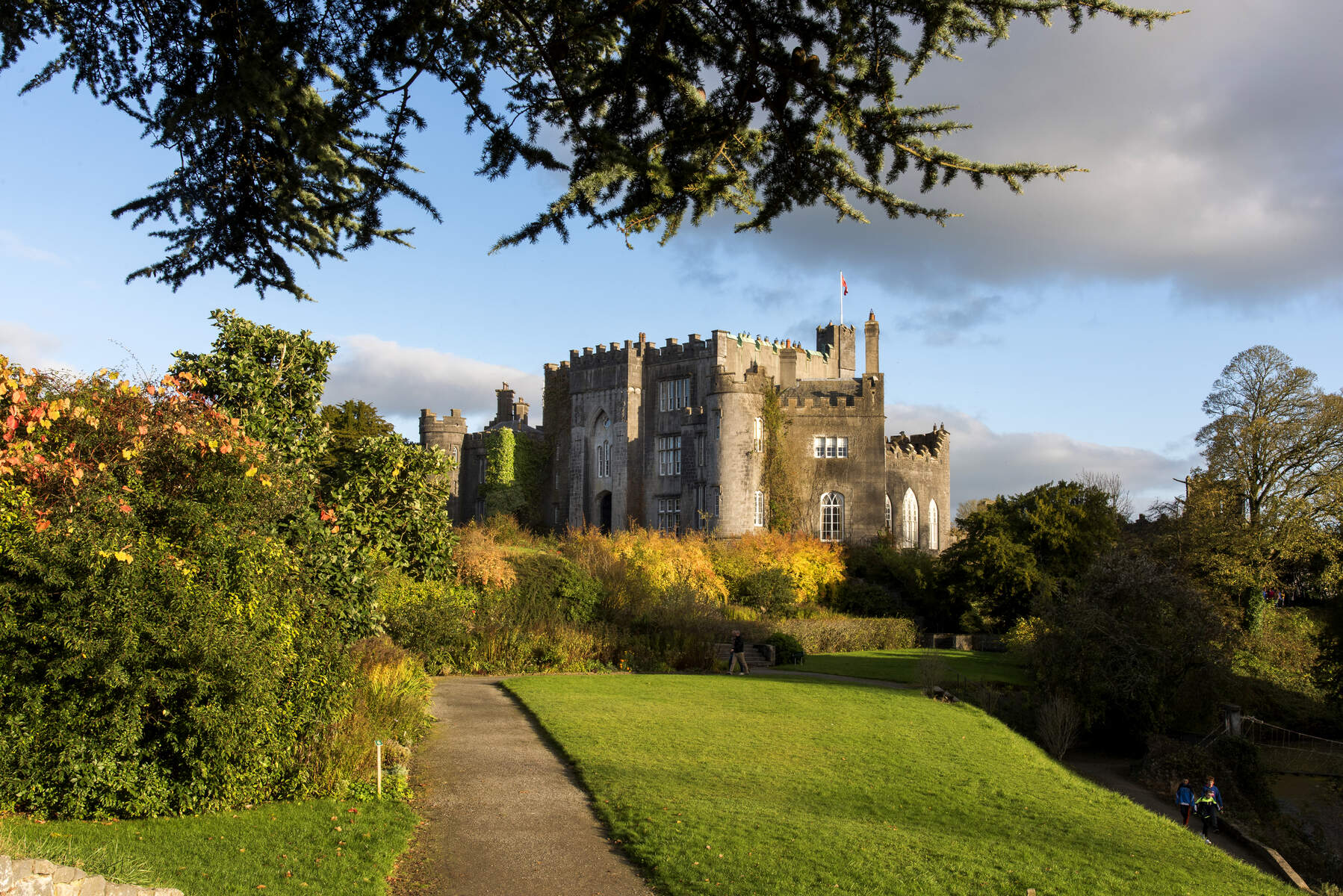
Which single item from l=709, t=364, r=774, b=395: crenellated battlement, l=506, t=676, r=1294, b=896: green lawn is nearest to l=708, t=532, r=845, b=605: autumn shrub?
l=709, t=364, r=774, b=395: crenellated battlement

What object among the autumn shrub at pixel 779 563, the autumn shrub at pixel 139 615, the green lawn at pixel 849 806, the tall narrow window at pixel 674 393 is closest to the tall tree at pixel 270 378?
the autumn shrub at pixel 139 615

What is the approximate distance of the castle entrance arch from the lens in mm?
45188

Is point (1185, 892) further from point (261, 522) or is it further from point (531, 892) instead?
point (261, 522)

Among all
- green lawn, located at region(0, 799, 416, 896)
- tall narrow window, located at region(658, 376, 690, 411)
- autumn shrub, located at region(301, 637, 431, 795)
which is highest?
tall narrow window, located at region(658, 376, 690, 411)

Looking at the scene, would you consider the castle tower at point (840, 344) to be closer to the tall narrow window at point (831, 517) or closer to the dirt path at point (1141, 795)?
the tall narrow window at point (831, 517)

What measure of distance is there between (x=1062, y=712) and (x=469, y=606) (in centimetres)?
1242

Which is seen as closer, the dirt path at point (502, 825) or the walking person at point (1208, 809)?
the dirt path at point (502, 825)

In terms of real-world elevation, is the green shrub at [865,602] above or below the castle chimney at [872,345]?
below

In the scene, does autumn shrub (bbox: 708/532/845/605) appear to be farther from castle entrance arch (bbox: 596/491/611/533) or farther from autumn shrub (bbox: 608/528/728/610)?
castle entrance arch (bbox: 596/491/611/533)

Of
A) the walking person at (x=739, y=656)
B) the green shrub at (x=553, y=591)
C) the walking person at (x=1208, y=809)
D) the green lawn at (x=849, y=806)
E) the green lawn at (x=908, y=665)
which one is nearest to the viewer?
the green lawn at (x=849, y=806)

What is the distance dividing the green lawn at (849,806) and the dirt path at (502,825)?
0.33 m

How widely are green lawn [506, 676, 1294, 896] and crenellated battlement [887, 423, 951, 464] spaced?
27.1m

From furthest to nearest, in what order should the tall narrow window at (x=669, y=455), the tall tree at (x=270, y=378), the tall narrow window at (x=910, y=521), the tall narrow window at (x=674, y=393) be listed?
the tall narrow window at (x=910, y=521)
the tall narrow window at (x=674, y=393)
the tall narrow window at (x=669, y=455)
the tall tree at (x=270, y=378)

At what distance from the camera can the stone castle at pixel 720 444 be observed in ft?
135
